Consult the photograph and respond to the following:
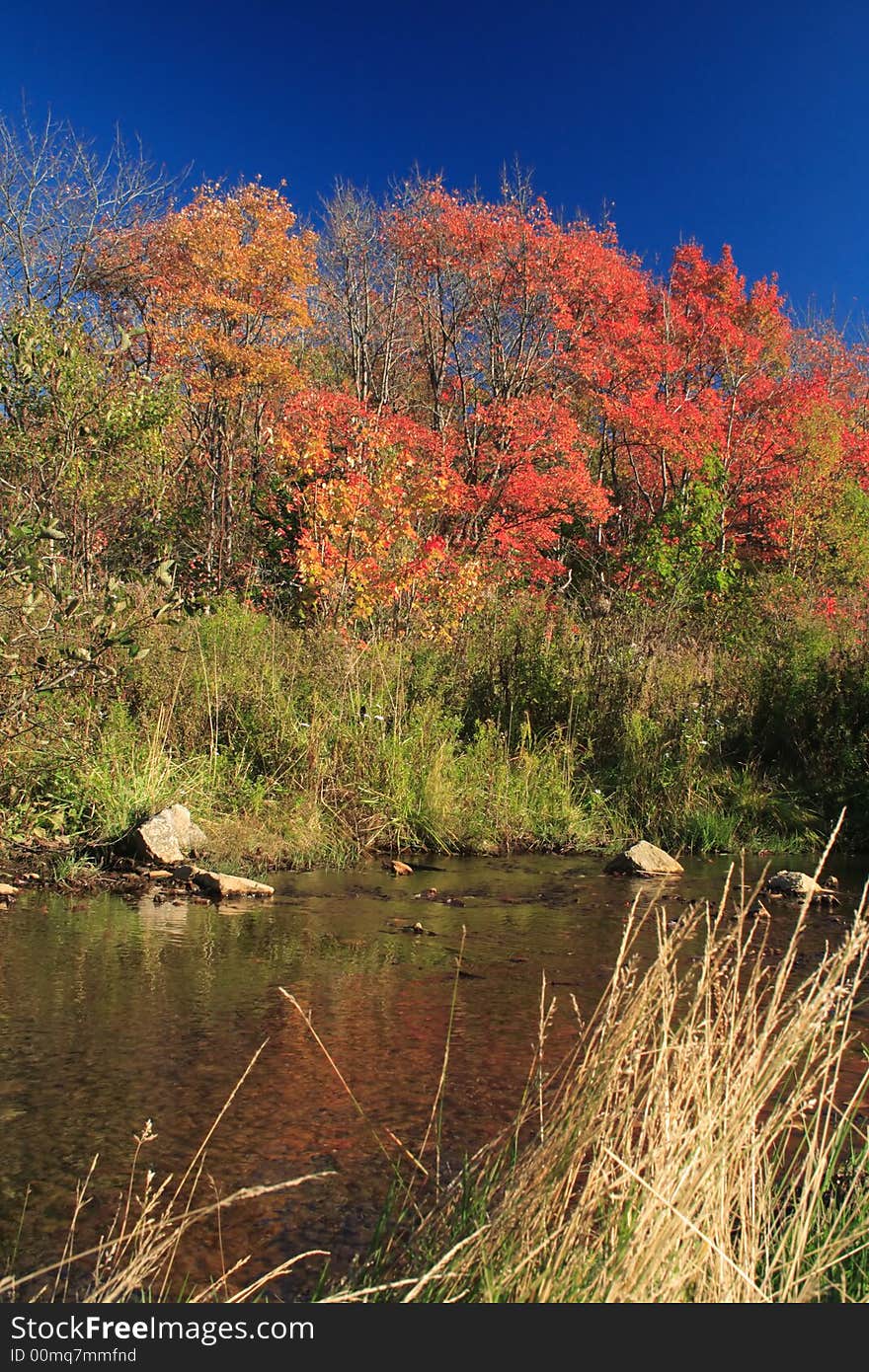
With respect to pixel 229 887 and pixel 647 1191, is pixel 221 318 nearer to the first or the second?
pixel 229 887

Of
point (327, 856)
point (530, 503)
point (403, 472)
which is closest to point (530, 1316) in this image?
point (327, 856)

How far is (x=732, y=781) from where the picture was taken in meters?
11.2

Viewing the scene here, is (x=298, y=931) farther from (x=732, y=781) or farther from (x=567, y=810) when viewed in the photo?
(x=732, y=781)

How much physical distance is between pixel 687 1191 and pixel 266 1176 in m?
1.94

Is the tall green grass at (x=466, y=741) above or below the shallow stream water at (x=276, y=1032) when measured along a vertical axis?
above

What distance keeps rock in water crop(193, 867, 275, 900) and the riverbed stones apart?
3.70 m

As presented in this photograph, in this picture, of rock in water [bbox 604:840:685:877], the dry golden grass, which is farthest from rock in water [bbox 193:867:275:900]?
the dry golden grass

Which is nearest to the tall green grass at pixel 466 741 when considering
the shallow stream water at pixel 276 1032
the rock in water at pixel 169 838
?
the rock in water at pixel 169 838

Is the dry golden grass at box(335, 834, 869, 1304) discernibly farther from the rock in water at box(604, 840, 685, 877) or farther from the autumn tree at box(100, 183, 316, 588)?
the autumn tree at box(100, 183, 316, 588)

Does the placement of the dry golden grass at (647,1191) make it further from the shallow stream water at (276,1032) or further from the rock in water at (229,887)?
the rock in water at (229,887)

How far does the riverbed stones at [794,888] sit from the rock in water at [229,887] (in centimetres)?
370

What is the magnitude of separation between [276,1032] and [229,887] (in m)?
3.08

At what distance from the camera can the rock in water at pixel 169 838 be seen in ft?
28.1

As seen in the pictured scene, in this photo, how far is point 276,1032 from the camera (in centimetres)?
504
